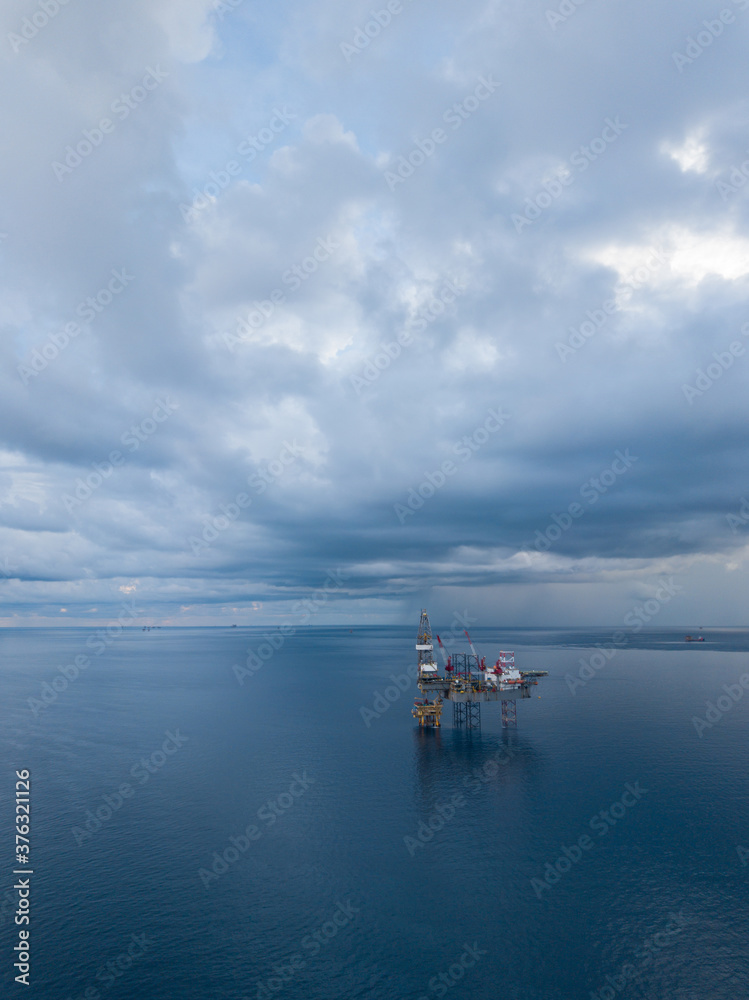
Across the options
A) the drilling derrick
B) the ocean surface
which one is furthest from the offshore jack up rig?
the ocean surface

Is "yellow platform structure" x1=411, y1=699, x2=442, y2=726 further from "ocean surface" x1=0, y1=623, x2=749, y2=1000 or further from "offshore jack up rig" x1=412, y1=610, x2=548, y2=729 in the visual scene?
"ocean surface" x1=0, y1=623, x2=749, y2=1000

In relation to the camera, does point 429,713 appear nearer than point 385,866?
No

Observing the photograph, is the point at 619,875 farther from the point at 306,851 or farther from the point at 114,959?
the point at 114,959

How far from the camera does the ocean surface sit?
46.9 m

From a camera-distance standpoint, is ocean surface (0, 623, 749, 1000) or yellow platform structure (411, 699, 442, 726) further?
yellow platform structure (411, 699, 442, 726)

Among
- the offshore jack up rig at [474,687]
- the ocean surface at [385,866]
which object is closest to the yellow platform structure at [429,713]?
the offshore jack up rig at [474,687]

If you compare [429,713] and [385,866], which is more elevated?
[385,866]

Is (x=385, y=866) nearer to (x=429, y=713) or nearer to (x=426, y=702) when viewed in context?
(x=429, y=713)

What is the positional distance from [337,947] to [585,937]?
924 inches

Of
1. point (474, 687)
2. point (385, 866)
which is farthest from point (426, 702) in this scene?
point (385, 866)

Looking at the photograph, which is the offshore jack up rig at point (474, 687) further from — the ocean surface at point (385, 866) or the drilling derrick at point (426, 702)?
the ocean surface at point (385, 866)

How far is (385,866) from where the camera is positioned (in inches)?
2517

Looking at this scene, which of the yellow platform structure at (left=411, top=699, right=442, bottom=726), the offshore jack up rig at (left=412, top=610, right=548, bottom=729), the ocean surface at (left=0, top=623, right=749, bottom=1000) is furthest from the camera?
the yellow platform structure at (left=411, top=699, right=442, bottom=726)

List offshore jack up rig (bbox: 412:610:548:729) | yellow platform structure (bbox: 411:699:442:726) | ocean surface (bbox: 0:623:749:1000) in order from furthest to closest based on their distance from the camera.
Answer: yellow platform structure (bbox: 411:699:442:726)
offshore jack up rig (bbox: 412:610:548:729)
ocean surface (bbox: 0:623:749:1000)
